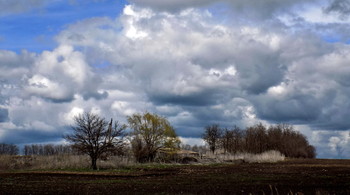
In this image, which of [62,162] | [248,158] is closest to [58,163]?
[62,162]

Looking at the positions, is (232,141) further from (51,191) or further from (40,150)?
(51,191)

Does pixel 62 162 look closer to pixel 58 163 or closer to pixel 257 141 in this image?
pixel 58 163

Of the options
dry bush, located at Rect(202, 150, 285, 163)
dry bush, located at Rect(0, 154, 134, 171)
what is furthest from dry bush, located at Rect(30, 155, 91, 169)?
dry bush, located at Rect(202, 150, 285, 163)

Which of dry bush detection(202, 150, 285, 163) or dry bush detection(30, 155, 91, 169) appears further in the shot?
dry bush detection(202, 150, 285, 163)

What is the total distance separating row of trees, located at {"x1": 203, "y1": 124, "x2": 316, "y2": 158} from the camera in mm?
109875

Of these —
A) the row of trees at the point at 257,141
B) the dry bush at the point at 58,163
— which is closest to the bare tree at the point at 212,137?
the row of trees at the point at 257,141

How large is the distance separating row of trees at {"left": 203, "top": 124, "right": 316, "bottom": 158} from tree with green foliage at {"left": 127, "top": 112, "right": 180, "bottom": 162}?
33.8 m

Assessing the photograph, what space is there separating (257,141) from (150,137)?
42667 mm

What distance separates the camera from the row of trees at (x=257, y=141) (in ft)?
360

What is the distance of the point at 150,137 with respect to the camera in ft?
250

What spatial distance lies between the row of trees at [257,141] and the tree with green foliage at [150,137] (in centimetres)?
3382

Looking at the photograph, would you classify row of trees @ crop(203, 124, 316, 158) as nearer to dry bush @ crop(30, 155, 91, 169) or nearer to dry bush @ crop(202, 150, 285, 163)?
dry bush @ crop(202, 150, 285, 163)

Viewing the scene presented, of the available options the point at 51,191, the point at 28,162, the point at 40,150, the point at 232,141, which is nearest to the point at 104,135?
the point at 28,162

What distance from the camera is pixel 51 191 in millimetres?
26609
